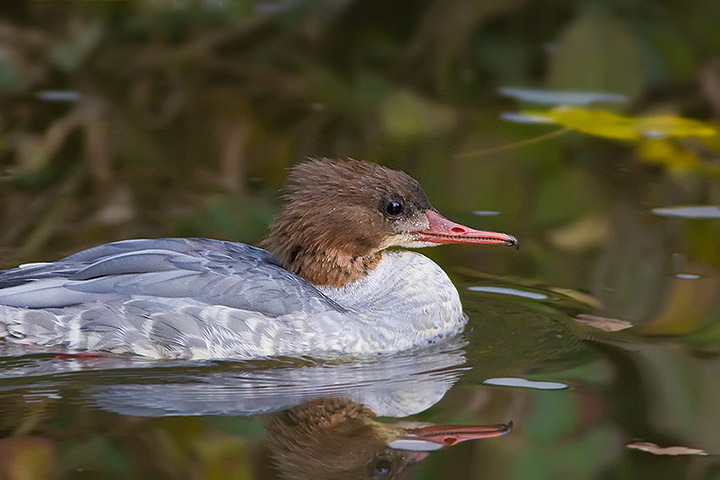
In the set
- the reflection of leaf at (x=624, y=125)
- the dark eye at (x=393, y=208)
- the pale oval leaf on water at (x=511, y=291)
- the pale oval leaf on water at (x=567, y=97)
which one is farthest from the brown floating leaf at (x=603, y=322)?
the pale oval leaf on water at (x=567, y=97)

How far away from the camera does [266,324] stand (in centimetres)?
548

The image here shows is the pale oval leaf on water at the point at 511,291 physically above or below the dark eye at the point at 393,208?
below

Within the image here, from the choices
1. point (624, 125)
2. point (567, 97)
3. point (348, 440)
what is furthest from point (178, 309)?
point (567, 97)

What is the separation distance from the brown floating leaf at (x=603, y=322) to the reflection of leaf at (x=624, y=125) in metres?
2.82

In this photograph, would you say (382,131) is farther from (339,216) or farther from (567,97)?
(339,216)

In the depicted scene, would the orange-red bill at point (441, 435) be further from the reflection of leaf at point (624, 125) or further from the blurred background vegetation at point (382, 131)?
the reflection of leaf at point (624, 125)

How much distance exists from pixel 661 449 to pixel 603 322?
1.40 m

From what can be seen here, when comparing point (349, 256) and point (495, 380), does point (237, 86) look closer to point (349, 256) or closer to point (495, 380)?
point (349, 256)

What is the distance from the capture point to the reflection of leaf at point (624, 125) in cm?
848

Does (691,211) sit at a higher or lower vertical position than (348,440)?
higher

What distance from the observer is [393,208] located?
5910 millimetres

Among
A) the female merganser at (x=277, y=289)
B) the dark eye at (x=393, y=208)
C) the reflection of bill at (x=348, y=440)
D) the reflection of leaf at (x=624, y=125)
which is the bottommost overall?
the reflection of bill at (x=348, y=440)

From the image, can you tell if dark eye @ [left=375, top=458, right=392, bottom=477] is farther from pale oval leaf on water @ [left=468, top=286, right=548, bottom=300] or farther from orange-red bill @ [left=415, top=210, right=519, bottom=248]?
pale oval leaf on water @ [left=468, top=286, right=548, bottom=300]

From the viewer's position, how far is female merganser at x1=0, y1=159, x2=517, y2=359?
5438 mm
